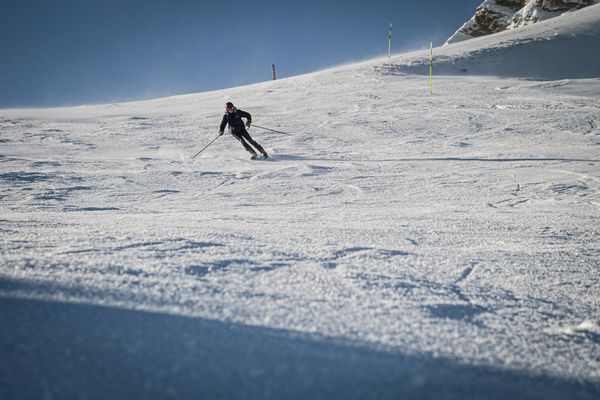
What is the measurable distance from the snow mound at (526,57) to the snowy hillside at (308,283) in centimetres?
1401

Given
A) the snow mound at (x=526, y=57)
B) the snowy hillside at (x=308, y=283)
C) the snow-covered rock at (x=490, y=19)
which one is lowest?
the snowy hillside at (x=308, y=283)

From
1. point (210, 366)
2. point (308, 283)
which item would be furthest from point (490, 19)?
point (210, 366)

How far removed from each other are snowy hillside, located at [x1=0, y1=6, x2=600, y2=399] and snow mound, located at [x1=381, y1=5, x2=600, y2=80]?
46.0 ft

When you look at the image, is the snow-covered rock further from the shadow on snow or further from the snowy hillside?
the shadow on snow

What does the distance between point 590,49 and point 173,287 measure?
2754 cm

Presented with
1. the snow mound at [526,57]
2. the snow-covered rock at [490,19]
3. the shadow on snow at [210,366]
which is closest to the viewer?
the shadow on snow at [210,366]

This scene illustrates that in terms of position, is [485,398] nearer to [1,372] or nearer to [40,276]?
[1,372]

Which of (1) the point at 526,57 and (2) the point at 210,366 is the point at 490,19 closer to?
(1) the point at 526,57

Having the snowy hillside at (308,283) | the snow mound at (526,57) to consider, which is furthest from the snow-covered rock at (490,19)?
the snowy hillside at (308,283)

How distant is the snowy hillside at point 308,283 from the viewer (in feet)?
4.11

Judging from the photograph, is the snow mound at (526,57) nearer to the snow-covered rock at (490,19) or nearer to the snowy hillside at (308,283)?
the snowy hillside at (308,283)

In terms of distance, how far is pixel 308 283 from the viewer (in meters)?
1.95

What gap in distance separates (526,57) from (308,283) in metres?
→ 23.9

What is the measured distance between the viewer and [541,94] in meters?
13.9
